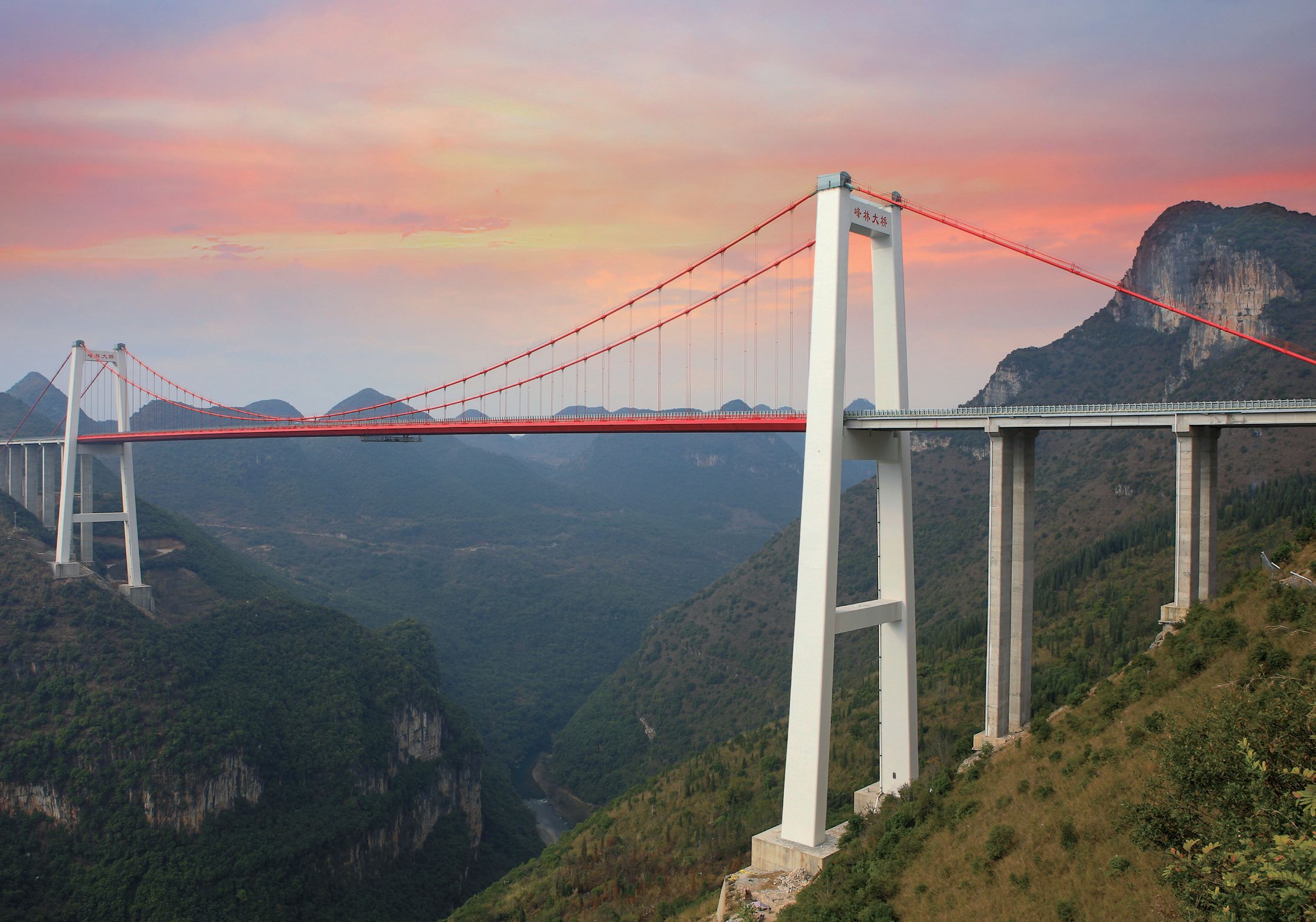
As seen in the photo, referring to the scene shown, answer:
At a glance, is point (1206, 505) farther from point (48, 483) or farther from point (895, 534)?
point (48, 483)

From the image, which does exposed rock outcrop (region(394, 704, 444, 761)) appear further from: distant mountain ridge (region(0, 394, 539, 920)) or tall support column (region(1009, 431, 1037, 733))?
tall support column (region(1009, 431, 1037, 733))

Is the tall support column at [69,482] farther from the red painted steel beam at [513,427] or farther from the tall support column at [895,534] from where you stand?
the tall support column at [895,534]

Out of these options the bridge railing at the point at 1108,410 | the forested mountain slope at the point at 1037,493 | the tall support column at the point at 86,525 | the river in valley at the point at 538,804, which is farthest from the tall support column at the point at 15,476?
the bridge railing at the point at 1108,410

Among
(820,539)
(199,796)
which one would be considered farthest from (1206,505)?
(199,796)

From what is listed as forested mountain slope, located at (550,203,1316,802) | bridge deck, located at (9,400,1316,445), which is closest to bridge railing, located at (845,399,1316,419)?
bridge deck, located at (9,400,1316,445)

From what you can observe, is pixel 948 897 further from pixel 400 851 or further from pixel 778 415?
pixel 400 851
